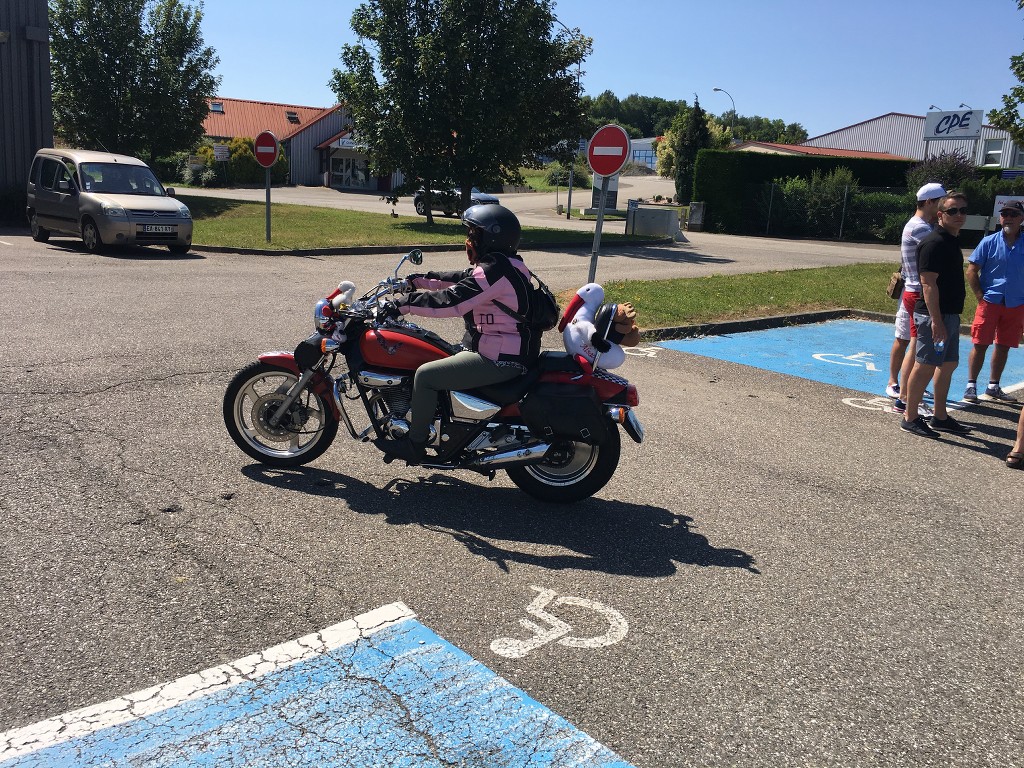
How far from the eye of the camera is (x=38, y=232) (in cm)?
1784

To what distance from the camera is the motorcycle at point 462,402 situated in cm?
479

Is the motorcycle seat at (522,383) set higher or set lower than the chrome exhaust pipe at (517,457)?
higher

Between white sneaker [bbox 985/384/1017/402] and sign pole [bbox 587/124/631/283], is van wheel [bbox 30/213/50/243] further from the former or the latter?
white sneaker [bbox 985/384/1017/402]

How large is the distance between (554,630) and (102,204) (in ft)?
50.2

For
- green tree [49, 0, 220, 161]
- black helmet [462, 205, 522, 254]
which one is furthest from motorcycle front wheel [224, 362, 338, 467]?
green tree [49, 0, 220, 161]

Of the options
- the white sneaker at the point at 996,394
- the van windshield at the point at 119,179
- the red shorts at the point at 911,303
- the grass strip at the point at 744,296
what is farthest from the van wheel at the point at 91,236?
the white sneaker at the point at 996,394

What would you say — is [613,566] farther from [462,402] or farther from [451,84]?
[451,84]

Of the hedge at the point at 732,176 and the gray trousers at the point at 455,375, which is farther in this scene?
the hedge at the point at 732,176

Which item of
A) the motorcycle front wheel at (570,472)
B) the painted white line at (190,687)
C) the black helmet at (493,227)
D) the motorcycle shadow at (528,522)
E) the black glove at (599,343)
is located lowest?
the painted white line at (190,687)

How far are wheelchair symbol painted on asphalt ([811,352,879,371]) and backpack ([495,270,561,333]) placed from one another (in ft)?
20.0

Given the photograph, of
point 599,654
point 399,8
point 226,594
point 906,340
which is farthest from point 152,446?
point 399,8

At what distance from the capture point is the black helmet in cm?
466

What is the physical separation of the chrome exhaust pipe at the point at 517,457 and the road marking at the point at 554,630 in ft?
3.40

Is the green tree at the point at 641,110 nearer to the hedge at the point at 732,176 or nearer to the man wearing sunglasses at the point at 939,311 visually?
the hedge at the point at 732,176
